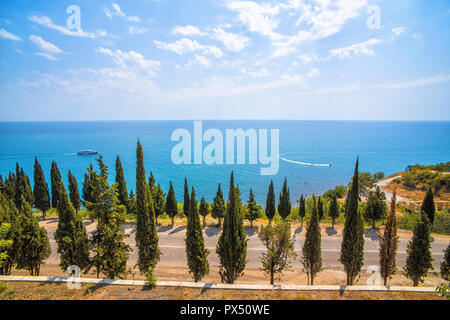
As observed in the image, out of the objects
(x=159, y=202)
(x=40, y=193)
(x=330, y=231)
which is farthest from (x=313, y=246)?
(x=40, y=193)

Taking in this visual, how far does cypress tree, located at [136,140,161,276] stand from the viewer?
14453mm

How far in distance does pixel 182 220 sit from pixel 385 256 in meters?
22.5

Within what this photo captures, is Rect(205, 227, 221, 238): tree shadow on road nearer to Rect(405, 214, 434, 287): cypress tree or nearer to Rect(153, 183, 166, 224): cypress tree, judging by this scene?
Rect(153, 183, 166, 224): cypress tree

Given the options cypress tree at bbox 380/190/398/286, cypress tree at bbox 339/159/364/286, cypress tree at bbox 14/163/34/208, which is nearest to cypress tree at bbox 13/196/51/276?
cypress tree at bbox 339/159/364/286

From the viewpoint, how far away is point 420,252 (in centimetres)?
1322

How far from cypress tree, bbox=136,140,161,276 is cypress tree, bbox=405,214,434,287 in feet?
52.7

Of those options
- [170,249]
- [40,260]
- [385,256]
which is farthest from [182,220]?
[385,256]

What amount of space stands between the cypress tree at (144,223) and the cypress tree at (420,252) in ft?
52.7

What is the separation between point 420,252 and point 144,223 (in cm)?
1708

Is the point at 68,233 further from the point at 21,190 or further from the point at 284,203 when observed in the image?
the point at 21,190

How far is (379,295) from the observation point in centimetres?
994

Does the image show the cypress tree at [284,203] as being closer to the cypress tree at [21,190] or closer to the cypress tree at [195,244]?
the cypress tree at [195,244]
